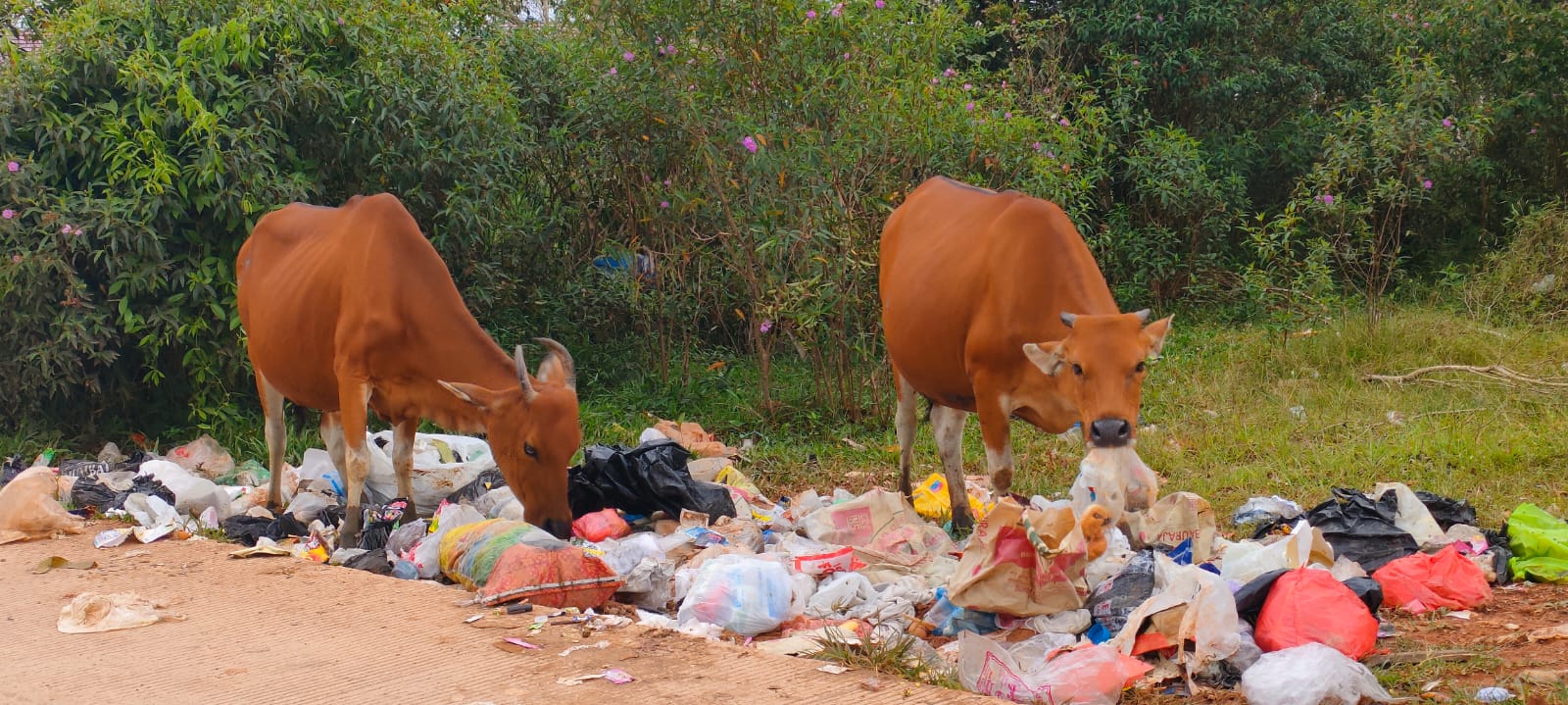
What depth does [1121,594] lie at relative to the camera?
455cm

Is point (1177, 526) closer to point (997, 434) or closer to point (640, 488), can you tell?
point (997, 434)

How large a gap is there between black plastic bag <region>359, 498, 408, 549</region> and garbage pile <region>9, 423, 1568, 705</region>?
0.01 metres

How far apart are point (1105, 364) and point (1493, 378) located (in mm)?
4540

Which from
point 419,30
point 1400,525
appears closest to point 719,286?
point 419,30

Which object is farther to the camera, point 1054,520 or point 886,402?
point 886,402

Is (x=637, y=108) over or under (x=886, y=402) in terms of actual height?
over

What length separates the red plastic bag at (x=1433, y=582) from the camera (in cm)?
462

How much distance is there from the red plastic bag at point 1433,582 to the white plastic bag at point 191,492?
5460 millimetres

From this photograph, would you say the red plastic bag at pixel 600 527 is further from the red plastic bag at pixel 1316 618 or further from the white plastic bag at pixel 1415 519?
the white plastic bag at pixel 1415 519

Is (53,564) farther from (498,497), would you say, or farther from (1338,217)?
(1338,217)

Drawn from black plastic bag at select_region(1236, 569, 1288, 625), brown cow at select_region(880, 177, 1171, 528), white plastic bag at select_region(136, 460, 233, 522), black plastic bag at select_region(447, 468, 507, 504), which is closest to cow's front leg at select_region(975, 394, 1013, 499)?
brown cow at select_region(880, 177, 1171, 528)

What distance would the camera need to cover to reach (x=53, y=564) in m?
5.62

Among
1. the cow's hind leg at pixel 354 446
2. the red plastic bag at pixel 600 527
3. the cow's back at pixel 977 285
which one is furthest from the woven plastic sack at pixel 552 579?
the cow's back at pixel 977 285

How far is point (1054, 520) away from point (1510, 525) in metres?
2.02
